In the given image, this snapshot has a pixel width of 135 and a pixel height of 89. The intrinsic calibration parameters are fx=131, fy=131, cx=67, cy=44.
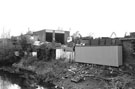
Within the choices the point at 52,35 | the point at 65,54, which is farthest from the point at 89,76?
the point at 52,35

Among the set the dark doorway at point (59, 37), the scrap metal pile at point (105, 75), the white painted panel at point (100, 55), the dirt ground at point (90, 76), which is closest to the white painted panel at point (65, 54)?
the white painted panel at point (100, 55)

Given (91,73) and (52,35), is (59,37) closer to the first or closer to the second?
(52,35)

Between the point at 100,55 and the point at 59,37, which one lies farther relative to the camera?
the point at 59,37

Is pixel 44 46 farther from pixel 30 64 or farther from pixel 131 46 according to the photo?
pixel 131 46

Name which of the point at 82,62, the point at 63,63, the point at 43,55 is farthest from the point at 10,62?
the point at 82,62

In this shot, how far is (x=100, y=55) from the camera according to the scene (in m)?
13.6

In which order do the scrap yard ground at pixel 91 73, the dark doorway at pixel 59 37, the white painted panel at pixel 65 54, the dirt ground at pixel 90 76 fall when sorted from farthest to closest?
the dark doorway at pixel 59 37
the white painted panel at pixel 65 54
the scrap yard ground at pixel 91 73
the dirt ground at pixel 90 76

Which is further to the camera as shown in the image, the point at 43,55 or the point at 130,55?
the point at 43,55

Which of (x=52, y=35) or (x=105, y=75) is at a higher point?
(x=52, y=35)

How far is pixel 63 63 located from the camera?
1678cm

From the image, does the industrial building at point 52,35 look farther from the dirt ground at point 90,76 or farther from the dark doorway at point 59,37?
the dirt ground at point 90,76

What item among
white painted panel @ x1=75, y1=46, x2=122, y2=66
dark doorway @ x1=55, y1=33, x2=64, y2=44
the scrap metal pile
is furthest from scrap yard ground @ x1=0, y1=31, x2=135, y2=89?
dark doorway @ x1=55, y1=33, x2=64, y2=44

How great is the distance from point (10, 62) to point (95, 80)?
2018cm

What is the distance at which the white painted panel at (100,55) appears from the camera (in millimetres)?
12227
